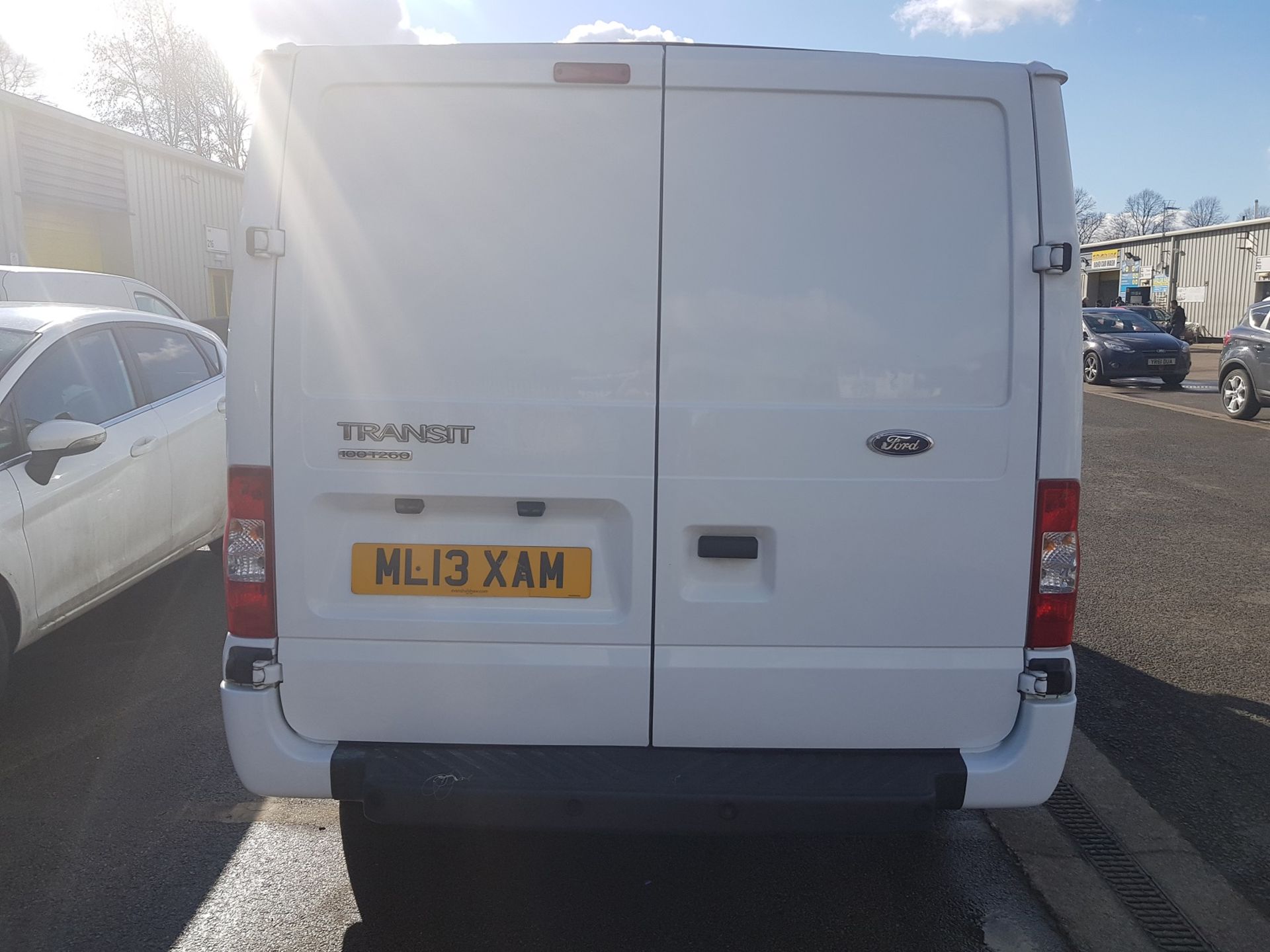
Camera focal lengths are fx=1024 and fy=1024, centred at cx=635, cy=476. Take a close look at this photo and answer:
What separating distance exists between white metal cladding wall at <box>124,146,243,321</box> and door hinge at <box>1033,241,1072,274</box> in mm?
19588

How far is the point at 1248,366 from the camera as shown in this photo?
14.8 meters

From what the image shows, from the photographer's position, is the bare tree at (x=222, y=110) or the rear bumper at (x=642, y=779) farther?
the bare tree at (x=222, y=110)

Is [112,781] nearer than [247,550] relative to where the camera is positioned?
No

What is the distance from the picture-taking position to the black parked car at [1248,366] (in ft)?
47.5

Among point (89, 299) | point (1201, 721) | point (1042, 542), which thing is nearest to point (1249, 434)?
point (1201, 721)

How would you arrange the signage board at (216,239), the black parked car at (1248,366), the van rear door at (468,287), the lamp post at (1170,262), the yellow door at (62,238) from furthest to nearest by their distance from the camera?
the lamp post at (1170,262) < the signage board at (216,239) < the yellow door at (62,238) < the black parked car at (1248,366) < the van rear door at (468,287)

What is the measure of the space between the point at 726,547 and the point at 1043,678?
3.03ft

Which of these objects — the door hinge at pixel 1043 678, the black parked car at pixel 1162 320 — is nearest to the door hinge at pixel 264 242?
the door hinge at pixel 1043 678

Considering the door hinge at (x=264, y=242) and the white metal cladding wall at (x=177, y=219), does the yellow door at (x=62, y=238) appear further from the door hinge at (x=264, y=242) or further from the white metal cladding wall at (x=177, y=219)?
the door hinge at (x=264, y=242)

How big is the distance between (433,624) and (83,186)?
18.2 metres

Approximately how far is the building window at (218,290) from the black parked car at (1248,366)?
1875cm

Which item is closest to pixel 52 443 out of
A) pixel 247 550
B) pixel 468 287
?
pixel 247 550

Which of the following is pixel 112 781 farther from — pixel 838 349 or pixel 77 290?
pixel 77 290

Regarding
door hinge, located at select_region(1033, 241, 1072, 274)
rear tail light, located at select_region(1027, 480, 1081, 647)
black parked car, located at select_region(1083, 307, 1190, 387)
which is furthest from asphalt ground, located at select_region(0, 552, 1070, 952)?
black parked car, located at select_region(1083, 307, 1190, 387)
